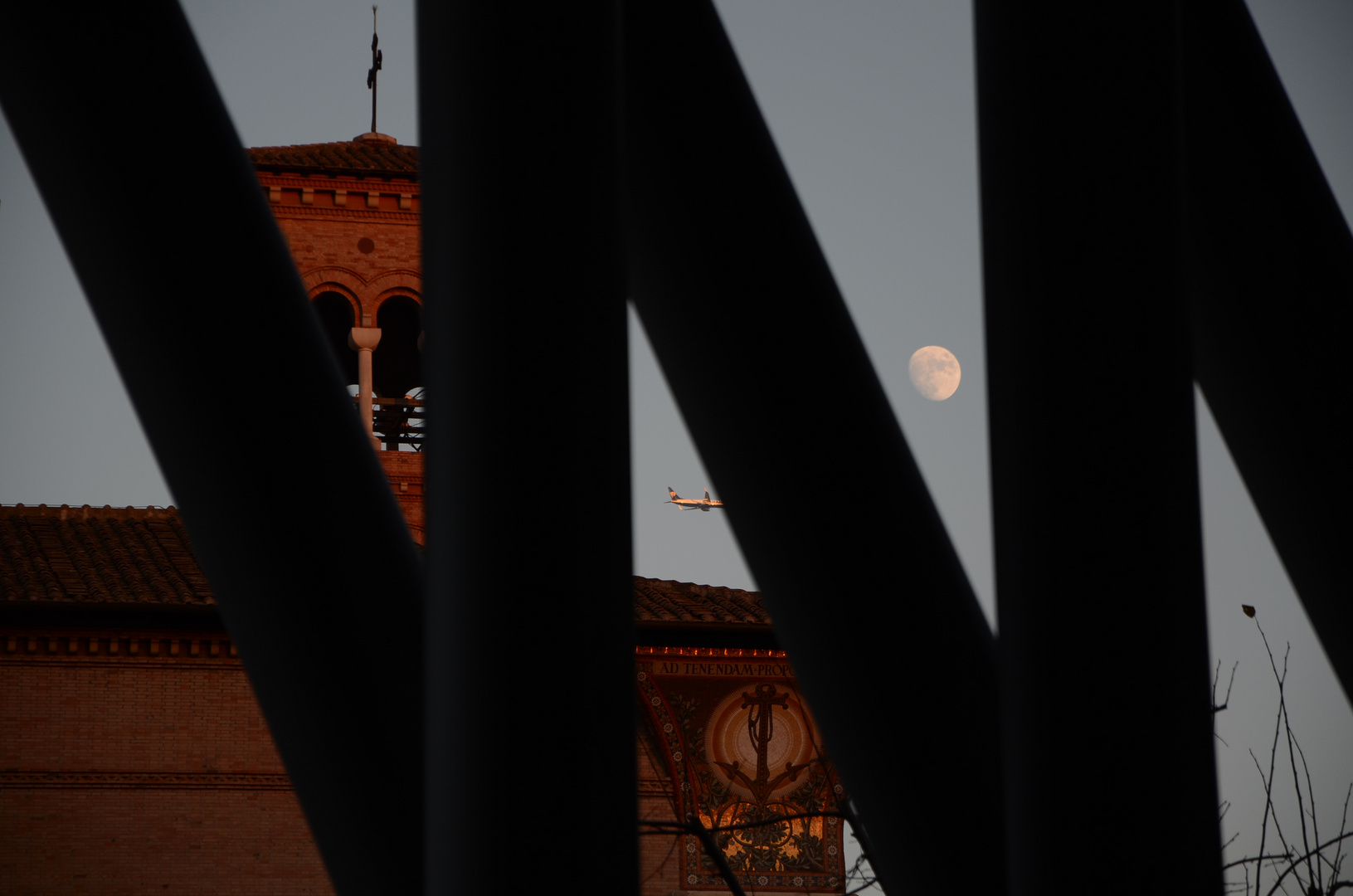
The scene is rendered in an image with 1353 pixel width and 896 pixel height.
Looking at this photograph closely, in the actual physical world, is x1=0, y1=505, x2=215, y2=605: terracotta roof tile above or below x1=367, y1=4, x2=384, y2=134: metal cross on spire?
below

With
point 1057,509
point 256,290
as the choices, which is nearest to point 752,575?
point 1057,509

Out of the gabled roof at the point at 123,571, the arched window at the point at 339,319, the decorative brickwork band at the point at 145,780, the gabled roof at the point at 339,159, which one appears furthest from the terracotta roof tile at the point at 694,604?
the gabled roof at the point at 339,159

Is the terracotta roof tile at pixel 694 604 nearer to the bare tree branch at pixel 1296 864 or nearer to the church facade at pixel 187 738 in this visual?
the church facade at pixel 187 738

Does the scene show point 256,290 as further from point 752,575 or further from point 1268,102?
point 1268,102

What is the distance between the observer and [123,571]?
52.4 feet

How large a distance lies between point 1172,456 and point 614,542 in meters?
0.57

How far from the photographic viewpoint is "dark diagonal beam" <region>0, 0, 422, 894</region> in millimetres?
1317

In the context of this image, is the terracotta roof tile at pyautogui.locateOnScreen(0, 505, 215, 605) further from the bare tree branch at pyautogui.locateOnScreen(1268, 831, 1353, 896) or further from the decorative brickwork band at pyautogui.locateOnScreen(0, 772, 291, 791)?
the bare tree branch at pyautogui.locateOnScreen(1268, 831, 1353, 896)

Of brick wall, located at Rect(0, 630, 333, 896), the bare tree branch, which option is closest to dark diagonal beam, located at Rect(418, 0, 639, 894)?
the bare tree branch

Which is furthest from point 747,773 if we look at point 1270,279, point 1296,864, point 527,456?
point 527,456

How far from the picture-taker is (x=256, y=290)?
1.36 metres

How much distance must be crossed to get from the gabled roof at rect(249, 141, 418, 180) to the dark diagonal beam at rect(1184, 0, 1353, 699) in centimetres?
1880

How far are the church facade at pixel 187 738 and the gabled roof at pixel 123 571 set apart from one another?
0.03 meters

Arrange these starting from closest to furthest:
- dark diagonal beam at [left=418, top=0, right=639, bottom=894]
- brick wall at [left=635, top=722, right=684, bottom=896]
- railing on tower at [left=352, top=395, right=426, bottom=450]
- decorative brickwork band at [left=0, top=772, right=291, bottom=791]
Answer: dark diagonal beam at [left=418, top=0, right=639, bottom=894], decorative brickwork band at [left=0, top=772, right=291, bottom=791], brick wall at [left=635, top=722, right=684, bottom=896], railing on tower at [left=352, top=395, right=426, bottom=450]
